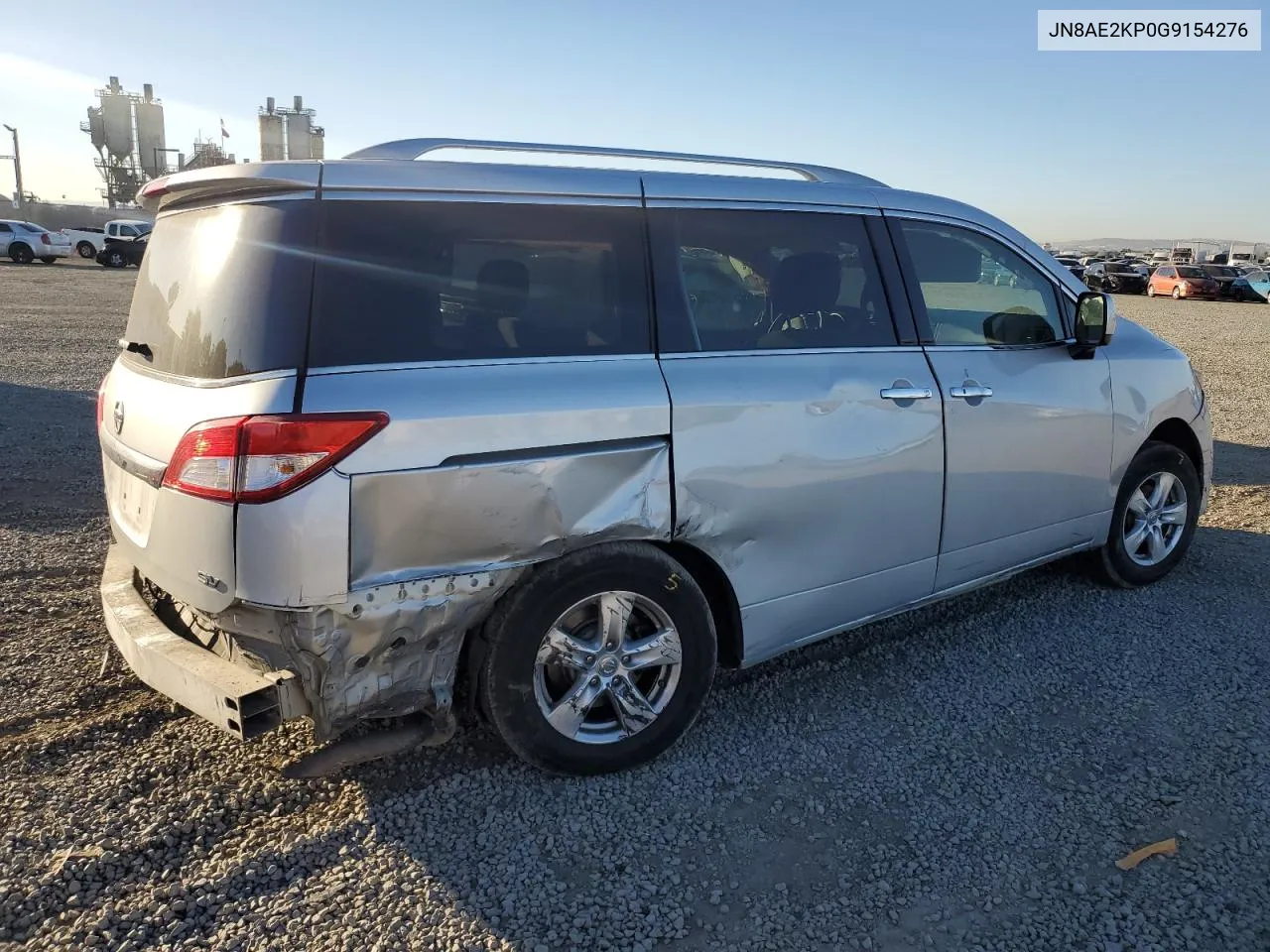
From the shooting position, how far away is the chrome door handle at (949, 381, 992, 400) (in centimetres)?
380

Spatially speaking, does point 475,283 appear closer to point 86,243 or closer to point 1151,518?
point 1151,518

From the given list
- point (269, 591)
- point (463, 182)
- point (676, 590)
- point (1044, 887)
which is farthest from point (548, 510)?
point (1044, 887)

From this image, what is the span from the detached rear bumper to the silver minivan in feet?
0.04

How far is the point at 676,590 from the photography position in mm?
3164

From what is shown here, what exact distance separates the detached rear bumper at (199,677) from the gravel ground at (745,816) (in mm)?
433

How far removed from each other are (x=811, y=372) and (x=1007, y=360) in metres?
1.14

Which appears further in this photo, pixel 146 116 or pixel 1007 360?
pixel 146 116

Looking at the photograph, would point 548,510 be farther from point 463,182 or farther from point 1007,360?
point 1007,360

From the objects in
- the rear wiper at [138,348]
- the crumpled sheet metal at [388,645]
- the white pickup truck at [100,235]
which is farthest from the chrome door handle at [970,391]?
the white pickup truck at [100,235]

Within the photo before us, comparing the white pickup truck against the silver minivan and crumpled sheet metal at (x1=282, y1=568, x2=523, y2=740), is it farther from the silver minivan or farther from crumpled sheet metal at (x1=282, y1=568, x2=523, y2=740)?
crumpled sheet metal at (x1=282, y1=568, x2=523, y2=740)

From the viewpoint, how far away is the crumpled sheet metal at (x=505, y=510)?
259cm

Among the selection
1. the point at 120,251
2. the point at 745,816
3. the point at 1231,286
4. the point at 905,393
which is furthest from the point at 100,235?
the point at 1231,286

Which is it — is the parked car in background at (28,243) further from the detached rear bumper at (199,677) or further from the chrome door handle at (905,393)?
the chrome door handle at (905,393)

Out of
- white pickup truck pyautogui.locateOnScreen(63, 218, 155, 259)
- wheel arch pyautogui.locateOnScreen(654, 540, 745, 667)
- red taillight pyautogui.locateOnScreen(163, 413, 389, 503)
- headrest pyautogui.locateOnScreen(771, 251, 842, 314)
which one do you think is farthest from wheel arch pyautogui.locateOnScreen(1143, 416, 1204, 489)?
white pickup truck pyautogui.locateOnScreen(63, 218, 155, 259)
